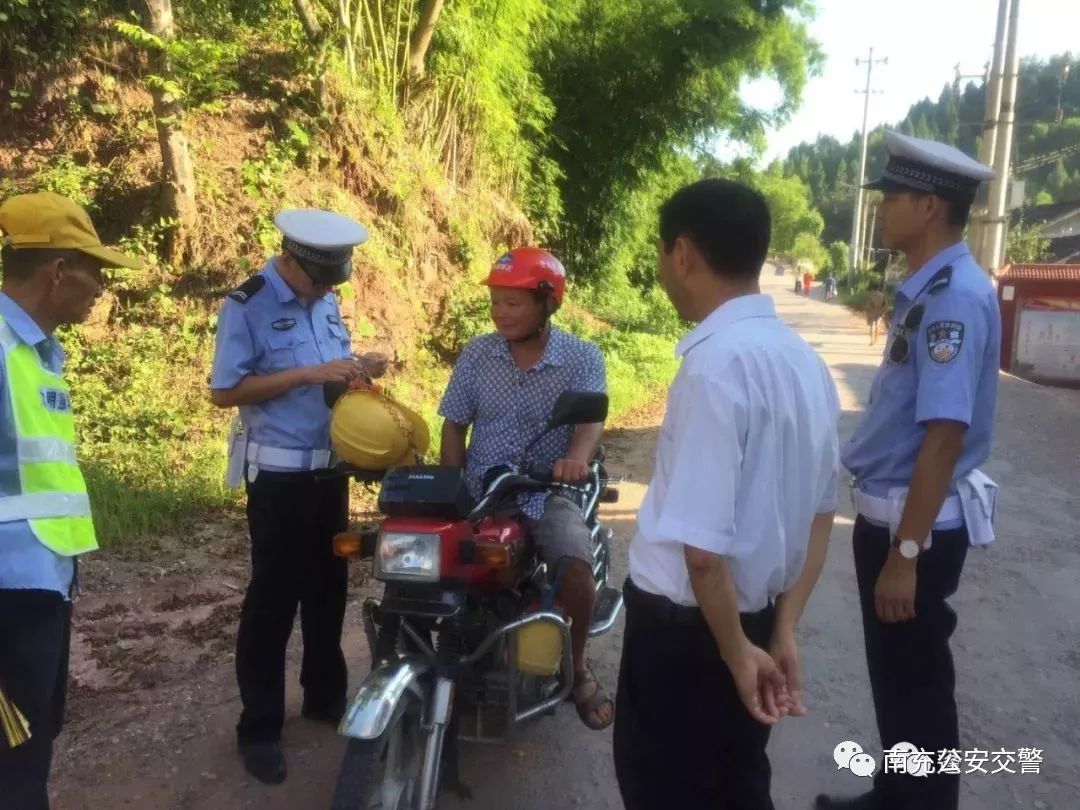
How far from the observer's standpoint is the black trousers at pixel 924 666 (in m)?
2.42

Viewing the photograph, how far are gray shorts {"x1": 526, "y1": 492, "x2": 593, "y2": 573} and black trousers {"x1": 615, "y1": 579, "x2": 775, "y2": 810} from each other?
2.76ft

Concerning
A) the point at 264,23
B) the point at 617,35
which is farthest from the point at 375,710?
the point at 617,35

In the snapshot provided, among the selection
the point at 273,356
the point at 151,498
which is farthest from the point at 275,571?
the point at 151,498

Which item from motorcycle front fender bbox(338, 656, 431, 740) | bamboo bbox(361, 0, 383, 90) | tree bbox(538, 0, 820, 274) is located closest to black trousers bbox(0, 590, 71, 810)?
motorcycle front fender bbox(338, 656, 431, 740)

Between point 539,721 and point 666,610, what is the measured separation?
1.74 metres

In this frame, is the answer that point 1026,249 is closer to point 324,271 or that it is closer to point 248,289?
point 324,271

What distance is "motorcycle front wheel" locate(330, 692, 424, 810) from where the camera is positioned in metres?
2.10

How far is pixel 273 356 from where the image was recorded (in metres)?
2.93

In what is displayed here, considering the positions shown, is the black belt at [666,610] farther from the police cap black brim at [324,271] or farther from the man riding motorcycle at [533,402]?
the police cap black brim at [324,271]

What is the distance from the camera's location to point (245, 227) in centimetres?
736

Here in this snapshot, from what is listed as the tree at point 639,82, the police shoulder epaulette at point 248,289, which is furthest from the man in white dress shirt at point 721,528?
the tree at point 639,82

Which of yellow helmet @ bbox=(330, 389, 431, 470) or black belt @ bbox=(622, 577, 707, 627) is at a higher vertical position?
yellow helmet @ bbox=(330, 389, 431, 470)

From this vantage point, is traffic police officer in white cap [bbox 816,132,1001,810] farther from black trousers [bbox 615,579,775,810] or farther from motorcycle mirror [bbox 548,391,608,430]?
motorcycle mirror [bbox 548,391,608,430]

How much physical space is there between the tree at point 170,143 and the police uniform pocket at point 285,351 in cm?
482
